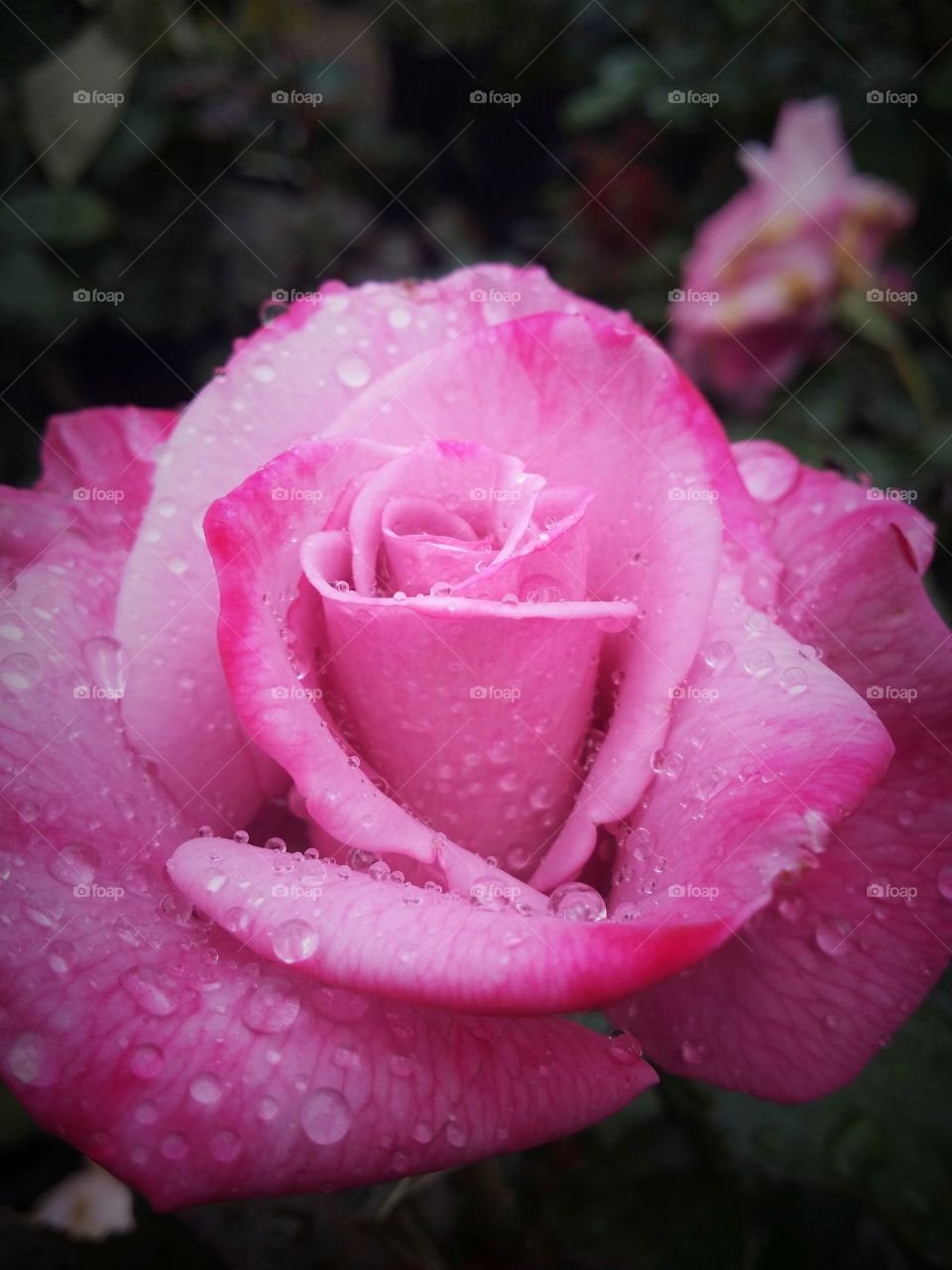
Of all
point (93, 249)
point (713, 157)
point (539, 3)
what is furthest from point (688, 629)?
point (539, 3)

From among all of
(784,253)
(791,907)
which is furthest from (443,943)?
(784,253)

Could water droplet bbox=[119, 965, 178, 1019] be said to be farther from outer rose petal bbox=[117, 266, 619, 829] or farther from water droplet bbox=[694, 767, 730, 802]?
water droplet bbox=[694, 767, 730, 802]

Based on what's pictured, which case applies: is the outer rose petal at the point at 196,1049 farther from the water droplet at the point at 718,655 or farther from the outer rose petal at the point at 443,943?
the water droplet at the point at 718,655

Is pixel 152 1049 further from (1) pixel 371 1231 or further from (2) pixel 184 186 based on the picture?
(2) pixel 184 186

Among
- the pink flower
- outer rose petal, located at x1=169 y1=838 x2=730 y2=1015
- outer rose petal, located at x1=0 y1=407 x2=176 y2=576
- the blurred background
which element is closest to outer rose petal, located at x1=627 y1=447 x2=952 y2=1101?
outer rose petal, located at x1=169 y1=838 x2=730 y2=1015

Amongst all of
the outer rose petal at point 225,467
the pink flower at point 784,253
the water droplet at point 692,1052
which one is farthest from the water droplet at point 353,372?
the pink flower at point 784,253

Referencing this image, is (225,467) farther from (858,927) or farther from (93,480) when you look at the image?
(858,927)

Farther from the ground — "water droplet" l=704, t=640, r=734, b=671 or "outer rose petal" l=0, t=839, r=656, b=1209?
"water droplet" l=704, t=640, r=734, b=671
